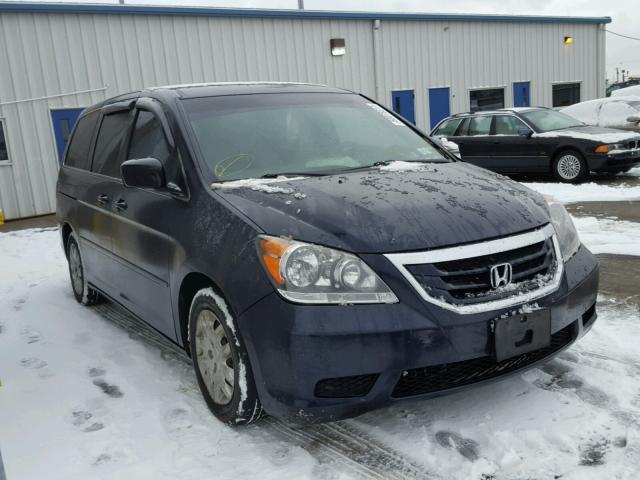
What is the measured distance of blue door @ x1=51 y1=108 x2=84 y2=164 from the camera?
1226 cm

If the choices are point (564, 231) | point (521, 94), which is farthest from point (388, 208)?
point (521, 94)

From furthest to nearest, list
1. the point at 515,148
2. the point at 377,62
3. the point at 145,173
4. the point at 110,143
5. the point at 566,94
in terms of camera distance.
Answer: the point at 566,94 < the point at 377,62 < the point at 515,148 < the point at 110,143 < the point at 145,173

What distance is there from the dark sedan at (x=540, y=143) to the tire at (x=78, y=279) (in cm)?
910

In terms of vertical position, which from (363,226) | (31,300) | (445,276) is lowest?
(31,300)

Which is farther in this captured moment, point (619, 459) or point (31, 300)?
point (31, 300)

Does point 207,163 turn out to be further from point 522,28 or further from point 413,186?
point 522,28

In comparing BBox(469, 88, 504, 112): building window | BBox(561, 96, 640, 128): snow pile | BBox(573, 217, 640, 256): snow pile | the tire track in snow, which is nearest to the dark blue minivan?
the tire track in snow

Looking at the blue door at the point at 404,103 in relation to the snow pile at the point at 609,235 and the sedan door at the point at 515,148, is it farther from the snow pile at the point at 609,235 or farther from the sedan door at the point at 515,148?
the snow pile at the point at 609,235

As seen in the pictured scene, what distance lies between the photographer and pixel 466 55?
60.4 feet

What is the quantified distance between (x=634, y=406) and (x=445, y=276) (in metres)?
1.23

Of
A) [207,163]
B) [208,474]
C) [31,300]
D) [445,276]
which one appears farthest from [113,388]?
[31,300]

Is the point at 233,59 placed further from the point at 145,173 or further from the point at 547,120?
the point at 145,173

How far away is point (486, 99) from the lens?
19.3 m

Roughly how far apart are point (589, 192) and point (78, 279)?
8.00m
